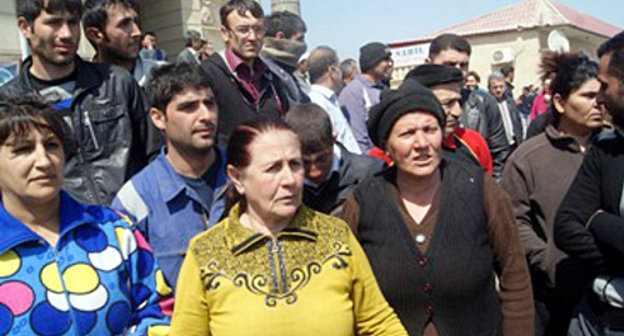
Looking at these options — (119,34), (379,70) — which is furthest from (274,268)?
(379,70)

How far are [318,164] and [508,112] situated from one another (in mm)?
5122

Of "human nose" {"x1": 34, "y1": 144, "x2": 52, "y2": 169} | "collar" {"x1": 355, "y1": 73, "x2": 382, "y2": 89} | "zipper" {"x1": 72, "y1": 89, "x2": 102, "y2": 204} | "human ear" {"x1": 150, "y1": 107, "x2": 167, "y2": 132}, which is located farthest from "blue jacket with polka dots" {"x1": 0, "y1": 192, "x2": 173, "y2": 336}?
"collar" {"x1": 355, "y1": 73, "x2": 382, "y2": 89}

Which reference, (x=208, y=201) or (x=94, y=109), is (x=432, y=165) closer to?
(x=208, y=201)

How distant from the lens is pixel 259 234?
2182 mm

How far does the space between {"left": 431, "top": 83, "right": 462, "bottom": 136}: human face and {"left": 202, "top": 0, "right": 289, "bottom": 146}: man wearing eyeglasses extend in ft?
3.84

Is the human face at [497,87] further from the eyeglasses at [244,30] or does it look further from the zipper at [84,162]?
the zipper at [84,162]

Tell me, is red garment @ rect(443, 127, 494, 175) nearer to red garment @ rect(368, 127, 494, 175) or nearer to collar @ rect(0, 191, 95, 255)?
red garment @ rect(368, 127, 494, 175)

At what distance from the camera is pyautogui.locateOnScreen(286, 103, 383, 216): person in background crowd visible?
295 cm

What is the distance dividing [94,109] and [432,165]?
192 centimetres

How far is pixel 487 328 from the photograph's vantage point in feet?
8.27

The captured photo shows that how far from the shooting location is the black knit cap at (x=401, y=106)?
8.41ft

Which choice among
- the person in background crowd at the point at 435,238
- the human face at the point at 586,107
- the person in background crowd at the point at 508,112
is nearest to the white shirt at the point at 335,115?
the human face at the point at 586,107

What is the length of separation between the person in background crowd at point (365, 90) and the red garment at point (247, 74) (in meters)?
1.86

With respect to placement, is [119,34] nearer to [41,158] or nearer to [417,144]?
[41,158]
